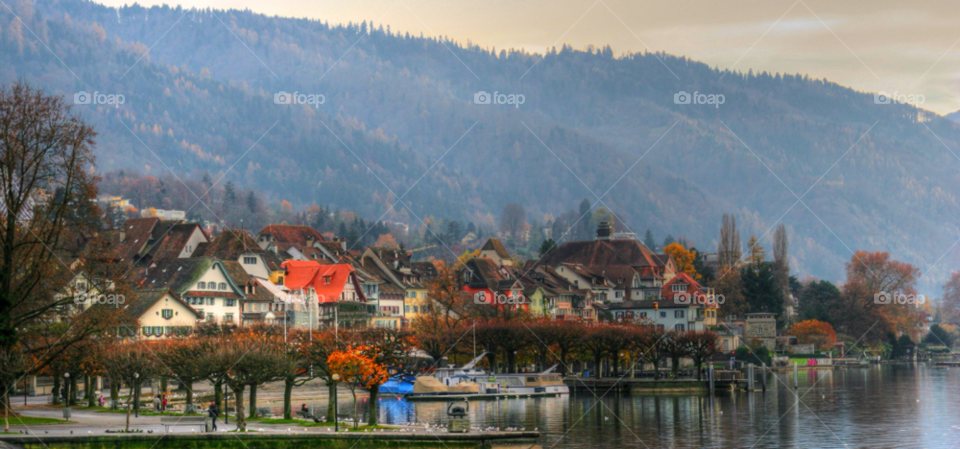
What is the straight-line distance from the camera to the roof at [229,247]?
143m

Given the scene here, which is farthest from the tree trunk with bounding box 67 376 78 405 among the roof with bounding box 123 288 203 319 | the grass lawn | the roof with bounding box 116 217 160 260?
the roof with bounding box 116 217 160 260

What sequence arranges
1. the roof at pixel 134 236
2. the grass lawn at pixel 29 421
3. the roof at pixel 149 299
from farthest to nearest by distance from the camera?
the roof at pixel 134 236 → the roof at pixel 149 299 → the grass lawn at pixel 29 421

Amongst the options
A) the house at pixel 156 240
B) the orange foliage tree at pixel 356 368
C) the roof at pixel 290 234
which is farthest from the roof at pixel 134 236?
the orange foliage tree at pixel 356 368

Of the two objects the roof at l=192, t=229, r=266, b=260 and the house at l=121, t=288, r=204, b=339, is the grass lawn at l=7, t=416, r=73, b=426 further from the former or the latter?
the roof at l=192, t=229, r=266, b=260

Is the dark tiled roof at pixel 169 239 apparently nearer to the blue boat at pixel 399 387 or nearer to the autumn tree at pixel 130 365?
the blue boat at pixel 399 387

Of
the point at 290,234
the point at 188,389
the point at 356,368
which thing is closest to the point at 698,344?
the point at 188,389

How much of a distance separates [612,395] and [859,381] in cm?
4924

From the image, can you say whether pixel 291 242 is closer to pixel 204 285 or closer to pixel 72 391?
pixel 204 285

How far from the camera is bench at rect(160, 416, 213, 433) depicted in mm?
56125

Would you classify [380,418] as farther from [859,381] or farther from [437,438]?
[859,381]

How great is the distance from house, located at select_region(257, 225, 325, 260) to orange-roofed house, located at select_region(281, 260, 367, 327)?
16915 mm

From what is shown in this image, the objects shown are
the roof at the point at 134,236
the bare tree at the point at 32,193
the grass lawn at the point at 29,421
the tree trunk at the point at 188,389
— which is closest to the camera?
the bare tree at the point at 32,193

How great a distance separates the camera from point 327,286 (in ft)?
481

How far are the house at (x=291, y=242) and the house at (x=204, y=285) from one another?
41612 millimetres
